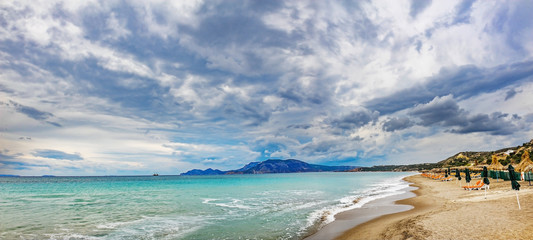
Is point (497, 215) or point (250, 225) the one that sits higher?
point (497, 215)

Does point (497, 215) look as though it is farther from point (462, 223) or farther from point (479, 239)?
point (479, 239)

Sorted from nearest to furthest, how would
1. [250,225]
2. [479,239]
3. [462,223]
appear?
1. [479,239]
2. [462,223]
3. [250,225]

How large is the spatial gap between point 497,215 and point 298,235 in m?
10.3

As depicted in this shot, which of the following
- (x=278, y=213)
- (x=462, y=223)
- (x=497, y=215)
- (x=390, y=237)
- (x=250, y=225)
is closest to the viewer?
(x=390, y=237)

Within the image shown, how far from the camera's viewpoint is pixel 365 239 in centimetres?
1215

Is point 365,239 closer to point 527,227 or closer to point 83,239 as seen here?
point 527,227

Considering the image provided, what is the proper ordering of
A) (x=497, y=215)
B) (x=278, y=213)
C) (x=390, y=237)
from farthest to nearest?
(x=278, y=213), (x=497, y=215), (x=390, y=237)

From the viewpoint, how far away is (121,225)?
18.0 meters

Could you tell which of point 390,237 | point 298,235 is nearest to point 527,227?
point 390,237

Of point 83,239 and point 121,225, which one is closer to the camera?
point 83,239

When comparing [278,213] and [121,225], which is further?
[278,213]

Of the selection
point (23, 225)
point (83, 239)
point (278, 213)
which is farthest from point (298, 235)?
point (23, 225)

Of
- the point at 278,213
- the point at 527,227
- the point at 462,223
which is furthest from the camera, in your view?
the point at 278,213

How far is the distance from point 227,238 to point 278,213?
8.39m
